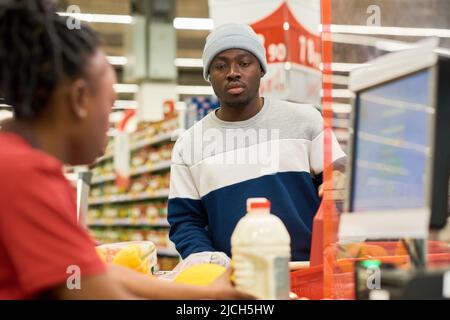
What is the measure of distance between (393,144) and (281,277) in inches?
12.9

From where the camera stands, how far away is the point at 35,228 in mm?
1004

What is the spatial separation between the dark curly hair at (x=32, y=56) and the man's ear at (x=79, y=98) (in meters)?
0.01

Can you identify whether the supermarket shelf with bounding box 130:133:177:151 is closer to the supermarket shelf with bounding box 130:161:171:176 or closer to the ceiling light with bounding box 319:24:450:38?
the supermarket shelf with bounding box 130:161:171:176

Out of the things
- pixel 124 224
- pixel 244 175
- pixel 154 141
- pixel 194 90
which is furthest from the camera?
pixel 194 90

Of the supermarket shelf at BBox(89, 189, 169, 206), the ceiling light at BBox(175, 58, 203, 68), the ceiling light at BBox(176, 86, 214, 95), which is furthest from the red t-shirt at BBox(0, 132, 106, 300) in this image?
the ceiling light at BBox(176, 86, 214, 95)

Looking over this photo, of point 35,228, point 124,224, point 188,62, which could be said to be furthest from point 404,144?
point 188,62

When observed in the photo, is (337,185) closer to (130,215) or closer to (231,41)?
(231,41)

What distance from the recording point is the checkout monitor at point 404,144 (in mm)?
1087

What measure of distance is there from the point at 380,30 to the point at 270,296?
0.71 meters

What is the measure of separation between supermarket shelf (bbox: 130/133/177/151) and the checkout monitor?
657 cm

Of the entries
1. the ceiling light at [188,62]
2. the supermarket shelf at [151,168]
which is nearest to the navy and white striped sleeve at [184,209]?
the supermarket shelf at [151,168]

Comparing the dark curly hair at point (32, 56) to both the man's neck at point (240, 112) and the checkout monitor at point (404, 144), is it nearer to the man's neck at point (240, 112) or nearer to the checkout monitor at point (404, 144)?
the checkout monitor at point (404, 144)

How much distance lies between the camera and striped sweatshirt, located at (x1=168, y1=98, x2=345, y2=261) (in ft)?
7.37
